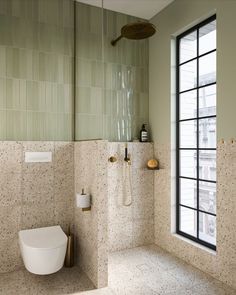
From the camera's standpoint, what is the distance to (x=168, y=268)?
2754mm

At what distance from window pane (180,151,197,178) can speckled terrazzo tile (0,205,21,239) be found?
1883 mm

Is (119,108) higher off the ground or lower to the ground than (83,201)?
higher

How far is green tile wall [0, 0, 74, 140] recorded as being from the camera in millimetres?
2732

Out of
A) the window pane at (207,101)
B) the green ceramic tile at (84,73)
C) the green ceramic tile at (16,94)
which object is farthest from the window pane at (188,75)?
the green ceramic tile at (16,94)

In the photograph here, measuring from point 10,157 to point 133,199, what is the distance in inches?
60.9

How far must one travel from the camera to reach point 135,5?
3180mm

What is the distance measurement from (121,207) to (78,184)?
71 cm

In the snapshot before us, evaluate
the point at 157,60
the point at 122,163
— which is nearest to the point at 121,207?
the point at 122,163

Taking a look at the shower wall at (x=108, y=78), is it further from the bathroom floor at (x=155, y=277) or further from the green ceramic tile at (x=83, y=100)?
the bathroom floor at (x=155, y=277)

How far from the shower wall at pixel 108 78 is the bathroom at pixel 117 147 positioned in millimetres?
14

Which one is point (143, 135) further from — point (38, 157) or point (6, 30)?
point (6, 30)

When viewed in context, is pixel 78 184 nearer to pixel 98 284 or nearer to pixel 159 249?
pixel 98 284

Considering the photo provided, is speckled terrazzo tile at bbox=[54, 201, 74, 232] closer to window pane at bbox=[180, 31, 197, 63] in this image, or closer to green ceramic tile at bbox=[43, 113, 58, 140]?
green ceramic tile at bbox=[43, 113, 58, 140]

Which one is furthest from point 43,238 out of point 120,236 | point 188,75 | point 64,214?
point 188,75
